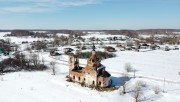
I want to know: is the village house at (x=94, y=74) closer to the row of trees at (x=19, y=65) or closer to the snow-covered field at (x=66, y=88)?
the snow-covered field at (x=66, y=88)

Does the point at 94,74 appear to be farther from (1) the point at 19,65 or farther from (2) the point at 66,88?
(1) the point at 19,65

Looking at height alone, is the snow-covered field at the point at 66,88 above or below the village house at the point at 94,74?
below

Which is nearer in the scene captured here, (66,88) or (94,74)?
(66,88)

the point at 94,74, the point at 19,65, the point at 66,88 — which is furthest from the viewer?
the point at 19,65

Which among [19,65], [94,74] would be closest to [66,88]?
[94,74]

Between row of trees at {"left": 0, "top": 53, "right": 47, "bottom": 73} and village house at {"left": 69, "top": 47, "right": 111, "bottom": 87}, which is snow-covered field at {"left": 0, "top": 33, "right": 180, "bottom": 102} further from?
row of trees at {"left": 0, "top": 53, "right": 47, "bottom": 73}

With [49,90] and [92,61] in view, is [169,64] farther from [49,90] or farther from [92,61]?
[49,90]

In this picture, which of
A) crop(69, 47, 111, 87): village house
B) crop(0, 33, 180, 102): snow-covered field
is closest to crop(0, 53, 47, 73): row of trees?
crop(0, 33, 180, 102): snow-covered field

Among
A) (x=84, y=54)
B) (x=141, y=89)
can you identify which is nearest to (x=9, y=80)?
(x=141, y=89)

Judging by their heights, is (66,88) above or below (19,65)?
below

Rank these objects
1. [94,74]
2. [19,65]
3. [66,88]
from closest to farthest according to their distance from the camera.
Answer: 1. [66,88]
2. [94,74]
3. [19,65]

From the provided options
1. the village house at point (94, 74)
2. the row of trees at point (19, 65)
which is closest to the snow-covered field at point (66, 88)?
the village house at point (94, 74)
